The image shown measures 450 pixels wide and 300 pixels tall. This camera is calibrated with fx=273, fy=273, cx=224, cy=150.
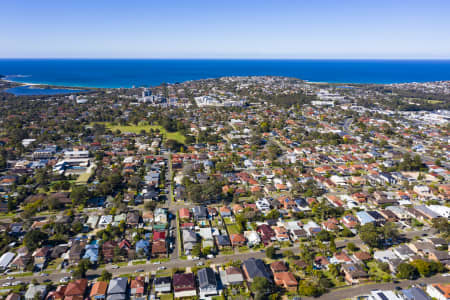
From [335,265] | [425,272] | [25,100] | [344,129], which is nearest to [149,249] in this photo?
[335,265]

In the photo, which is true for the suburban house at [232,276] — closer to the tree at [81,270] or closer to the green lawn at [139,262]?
the green lawn at [139,262]

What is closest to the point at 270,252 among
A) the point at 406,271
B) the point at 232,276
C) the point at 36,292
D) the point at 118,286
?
the point at 232,276

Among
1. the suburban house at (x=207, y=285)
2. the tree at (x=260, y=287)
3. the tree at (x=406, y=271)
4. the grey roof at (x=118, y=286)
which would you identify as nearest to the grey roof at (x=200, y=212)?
the suburban house at (x=207, y=285)

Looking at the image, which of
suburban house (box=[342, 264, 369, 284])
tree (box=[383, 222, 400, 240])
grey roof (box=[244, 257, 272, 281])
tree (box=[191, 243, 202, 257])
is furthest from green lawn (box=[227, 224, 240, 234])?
tree (box=[383, 222, 400, 240])

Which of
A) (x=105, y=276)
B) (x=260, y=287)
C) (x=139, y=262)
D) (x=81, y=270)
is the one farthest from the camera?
(x=139, y=262)

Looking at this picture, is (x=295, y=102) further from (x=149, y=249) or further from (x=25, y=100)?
(x=25, y=100)

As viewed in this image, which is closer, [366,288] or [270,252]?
[366,288]

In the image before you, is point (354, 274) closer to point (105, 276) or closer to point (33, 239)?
point (105, 276)
